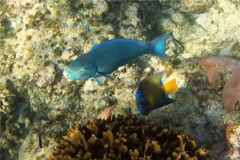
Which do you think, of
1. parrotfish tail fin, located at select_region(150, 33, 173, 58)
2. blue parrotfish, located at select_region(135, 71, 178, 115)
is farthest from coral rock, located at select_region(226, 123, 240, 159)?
parrotfish tail fin, located at select_region(150, 33, 173, 58)

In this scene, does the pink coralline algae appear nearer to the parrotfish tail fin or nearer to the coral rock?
the coral rock

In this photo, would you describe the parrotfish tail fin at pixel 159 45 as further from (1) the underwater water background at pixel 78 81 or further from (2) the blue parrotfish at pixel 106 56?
(1) the underwater water background at pixel 78 81

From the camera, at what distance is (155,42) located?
10.6 ft

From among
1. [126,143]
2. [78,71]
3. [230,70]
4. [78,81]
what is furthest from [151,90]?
[78,81]

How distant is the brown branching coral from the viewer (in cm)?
313

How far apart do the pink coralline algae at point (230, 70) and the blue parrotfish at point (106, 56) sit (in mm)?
1483

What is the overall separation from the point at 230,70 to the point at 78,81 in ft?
8.47

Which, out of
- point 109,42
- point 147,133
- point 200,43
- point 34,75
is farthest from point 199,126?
point 34,75

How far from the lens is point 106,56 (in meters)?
3.08

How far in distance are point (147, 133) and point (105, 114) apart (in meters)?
1.08

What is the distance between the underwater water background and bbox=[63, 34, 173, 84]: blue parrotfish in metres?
1.22

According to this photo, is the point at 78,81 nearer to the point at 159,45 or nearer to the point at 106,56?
the point at 106,56

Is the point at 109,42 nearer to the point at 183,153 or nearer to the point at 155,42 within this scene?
the point at 155,42

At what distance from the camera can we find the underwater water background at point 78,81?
4082 mm
